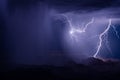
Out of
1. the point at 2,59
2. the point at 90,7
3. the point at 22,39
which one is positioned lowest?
the point at 2,59

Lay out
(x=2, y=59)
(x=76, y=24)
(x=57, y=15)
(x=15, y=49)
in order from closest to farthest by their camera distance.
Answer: (x=2, y=59), (x=15, y=49), (x=57, y=15), (x=76, y=24)

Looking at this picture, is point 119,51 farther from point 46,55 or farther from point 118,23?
point 46,55

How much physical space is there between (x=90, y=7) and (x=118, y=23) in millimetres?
8409

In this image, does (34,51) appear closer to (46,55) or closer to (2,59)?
(46,55)

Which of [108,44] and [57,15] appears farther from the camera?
[108,44]

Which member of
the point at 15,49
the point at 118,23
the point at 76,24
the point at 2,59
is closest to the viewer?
the point at 2,59

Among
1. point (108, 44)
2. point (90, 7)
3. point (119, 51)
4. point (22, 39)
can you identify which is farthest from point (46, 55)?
point (119, 51)

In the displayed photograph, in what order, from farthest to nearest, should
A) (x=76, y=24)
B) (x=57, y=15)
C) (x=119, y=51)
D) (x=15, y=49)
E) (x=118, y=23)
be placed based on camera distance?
(x=119, y=51) < (x=118, y=23) < (x=76, y=24) < (x=57, y=15) < (x=15, y=49)

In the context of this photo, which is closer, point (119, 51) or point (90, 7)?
point (90, 7)

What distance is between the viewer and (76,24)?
25.4 metres

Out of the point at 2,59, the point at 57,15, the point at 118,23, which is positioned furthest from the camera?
the point at 118,23

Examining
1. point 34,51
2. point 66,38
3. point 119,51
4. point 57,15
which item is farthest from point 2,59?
point 119,51

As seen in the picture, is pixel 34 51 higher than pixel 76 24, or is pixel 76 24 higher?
pixel 76 24

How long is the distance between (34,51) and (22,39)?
1.59 meters
